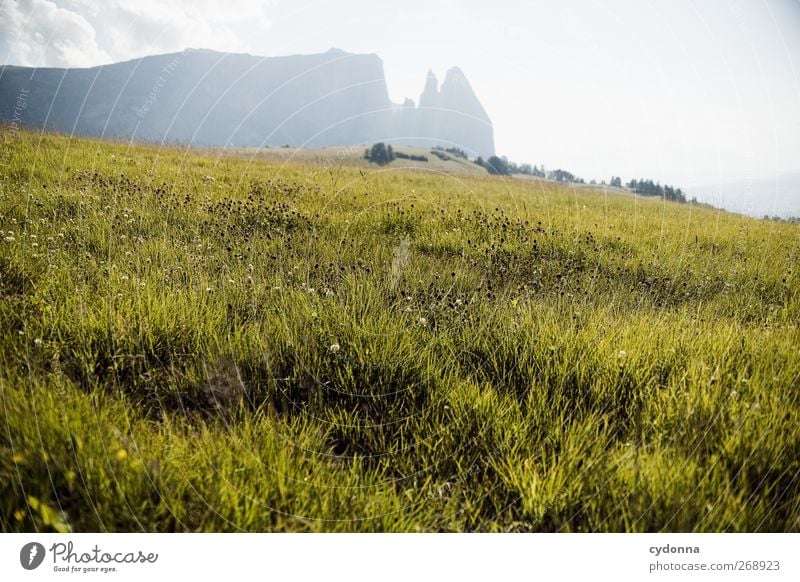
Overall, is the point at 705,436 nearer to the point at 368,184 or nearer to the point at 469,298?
the point at 469,298

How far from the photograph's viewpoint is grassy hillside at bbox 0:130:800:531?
5.04 feet

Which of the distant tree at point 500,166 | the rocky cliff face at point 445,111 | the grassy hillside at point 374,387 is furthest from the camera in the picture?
the distant tree at point 500,166

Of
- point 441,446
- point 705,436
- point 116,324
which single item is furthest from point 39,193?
point 705,436

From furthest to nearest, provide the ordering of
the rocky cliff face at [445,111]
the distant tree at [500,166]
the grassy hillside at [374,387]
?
the distant tree at [500,166] → the rocky cliff face at [445,111] → the grassy hillside at [374,387]

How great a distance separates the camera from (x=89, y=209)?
4.18 meters

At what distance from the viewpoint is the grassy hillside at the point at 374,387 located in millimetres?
1535

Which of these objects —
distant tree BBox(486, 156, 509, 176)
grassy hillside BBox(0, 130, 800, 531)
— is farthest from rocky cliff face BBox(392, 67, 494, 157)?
grassy hillside BBox(0, 130, 800, 531)

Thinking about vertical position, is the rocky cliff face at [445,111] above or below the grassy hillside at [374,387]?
above

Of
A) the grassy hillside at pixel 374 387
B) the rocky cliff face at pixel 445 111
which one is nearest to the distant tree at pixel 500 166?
the rocky cliff face at pixel 445 111

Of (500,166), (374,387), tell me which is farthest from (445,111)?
(374,387)

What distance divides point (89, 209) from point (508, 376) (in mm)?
4198

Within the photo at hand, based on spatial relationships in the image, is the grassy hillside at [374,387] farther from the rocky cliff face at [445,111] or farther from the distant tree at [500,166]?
the rocky cliff face at [445,111]

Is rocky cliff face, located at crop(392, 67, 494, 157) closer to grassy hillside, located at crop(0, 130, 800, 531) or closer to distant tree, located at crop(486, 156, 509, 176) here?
distant tree, located at crop(486, 156, 509, 176)
